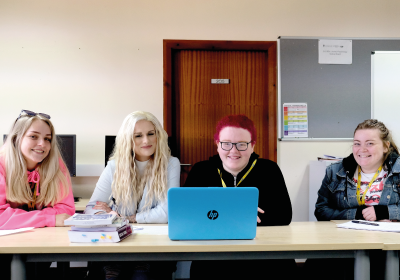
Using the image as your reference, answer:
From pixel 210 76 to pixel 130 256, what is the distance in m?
2.31

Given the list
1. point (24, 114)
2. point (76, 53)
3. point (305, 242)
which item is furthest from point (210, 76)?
point (305, 242)

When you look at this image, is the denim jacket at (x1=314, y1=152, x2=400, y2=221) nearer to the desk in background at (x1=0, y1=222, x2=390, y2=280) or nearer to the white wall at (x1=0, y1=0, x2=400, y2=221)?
the desk in background at (x1=0, y1=222, x2=390, y2=280)

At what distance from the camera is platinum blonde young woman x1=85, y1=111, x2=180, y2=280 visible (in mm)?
1940

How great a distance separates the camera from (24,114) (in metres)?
1.94

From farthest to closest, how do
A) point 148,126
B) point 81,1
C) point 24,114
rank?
point 81,1
point 148,126
point 24,114

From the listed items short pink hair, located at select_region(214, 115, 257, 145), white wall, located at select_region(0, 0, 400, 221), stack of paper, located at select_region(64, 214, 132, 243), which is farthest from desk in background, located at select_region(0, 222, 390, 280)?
white wall, located at select_region(0, 0, 400, 221)

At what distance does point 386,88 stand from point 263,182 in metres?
2.19

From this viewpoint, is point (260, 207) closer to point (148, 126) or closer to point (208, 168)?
point (208, 168)

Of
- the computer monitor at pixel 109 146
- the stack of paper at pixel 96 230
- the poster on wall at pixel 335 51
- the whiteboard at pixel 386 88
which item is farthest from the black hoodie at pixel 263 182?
the whiteboard at pixel 386 88

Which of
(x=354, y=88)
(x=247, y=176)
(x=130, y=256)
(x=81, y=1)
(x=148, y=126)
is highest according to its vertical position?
(x=81, y=1)

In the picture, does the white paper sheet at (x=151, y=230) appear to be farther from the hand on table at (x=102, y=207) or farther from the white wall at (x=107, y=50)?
the white wall at (x=107, y=50)

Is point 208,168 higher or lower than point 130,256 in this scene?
higher

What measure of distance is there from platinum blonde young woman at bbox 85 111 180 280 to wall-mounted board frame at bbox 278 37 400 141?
1.54 m

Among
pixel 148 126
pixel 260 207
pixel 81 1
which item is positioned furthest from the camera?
pixel 81 1
